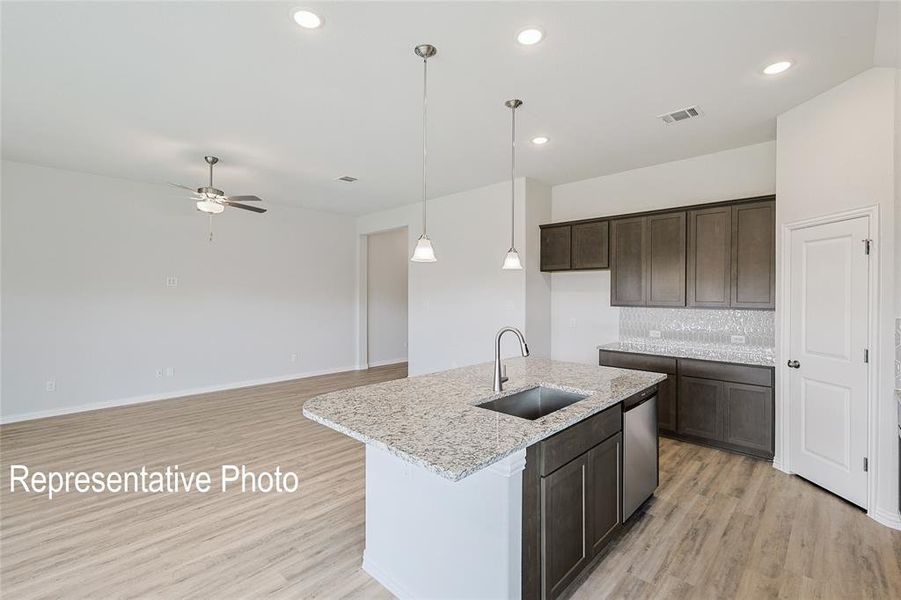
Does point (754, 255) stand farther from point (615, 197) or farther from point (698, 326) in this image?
point (615, 197)

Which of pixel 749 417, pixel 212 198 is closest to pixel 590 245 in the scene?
pixel 749 417

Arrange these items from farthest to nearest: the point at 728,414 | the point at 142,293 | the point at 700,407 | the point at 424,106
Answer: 1. the point at 142,293
2. the point at 700,407
3. the point at 728,414
4. the point at 424,106

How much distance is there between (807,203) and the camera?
3.18 m

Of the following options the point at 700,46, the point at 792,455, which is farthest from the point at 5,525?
the point at 792,455

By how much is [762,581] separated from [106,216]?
286 inches

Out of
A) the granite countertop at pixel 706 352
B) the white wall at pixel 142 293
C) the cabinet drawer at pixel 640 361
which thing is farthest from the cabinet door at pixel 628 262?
the white wall at pixel 142 293

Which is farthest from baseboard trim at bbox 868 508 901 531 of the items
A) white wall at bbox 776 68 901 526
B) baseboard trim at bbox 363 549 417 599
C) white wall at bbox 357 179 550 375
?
white wall at bbox 357 179 550 375

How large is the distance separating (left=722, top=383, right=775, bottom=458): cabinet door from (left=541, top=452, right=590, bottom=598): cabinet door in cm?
245

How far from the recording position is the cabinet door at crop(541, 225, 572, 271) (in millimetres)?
5191

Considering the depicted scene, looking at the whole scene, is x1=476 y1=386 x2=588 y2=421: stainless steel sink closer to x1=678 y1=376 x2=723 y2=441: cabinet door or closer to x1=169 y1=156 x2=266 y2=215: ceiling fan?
x1=678 y1=376 x2=723 y2=441: cabinet door

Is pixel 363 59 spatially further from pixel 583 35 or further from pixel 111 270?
pixel 111 270

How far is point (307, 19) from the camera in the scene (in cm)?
225

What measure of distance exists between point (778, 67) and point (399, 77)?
2506 millimetres

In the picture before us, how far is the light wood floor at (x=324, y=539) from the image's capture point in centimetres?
210
